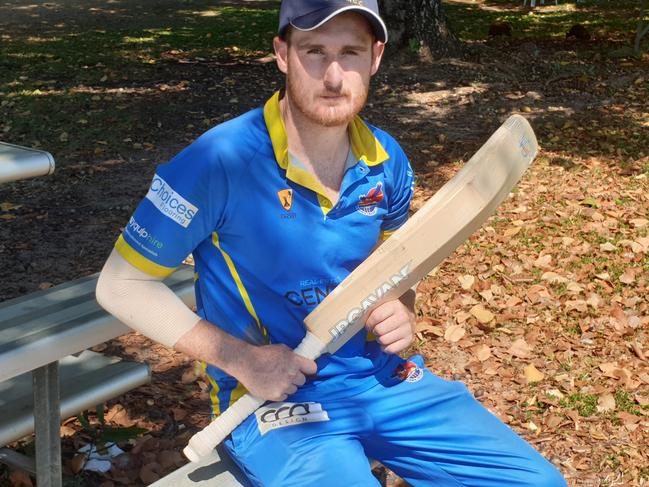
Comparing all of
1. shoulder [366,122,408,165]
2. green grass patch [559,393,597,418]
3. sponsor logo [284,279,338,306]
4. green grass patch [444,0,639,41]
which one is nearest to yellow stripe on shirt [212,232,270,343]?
sponsor logo [284,279,338,306]

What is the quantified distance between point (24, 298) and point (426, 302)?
2674 millimetres

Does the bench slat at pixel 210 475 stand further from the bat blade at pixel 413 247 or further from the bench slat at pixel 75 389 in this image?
the bench slat at pixel 75 389

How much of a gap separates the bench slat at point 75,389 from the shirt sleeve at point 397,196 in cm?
121

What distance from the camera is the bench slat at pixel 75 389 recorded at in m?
3.24

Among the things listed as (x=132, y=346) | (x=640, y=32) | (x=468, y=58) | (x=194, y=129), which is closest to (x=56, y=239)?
(x=132, y=346)

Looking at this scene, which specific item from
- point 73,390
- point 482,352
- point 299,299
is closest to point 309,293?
point 299,299

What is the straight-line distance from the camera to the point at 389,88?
992 centimetres

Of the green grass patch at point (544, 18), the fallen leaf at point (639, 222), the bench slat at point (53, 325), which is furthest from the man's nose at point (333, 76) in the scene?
the green grass patch at point (544, 18)

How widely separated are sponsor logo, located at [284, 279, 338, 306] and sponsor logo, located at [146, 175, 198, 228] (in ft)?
1.18

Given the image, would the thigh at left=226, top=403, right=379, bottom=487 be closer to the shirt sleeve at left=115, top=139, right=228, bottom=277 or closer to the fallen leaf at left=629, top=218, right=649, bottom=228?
the shirt sleeve at left=115, top=139, right=228, bottom=277

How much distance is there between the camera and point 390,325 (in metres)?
2.63

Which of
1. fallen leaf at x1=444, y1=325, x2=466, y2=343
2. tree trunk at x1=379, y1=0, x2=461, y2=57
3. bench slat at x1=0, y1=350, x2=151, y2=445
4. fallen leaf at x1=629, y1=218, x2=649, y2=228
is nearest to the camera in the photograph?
bench slat at x1=0, y1=350, x2=151, y2=445

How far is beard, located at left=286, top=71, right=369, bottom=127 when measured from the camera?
2.61 metres

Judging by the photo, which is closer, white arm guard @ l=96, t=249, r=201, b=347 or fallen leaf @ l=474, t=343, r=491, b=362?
white arm guard @ l=96, t=249, r=201, b=347
